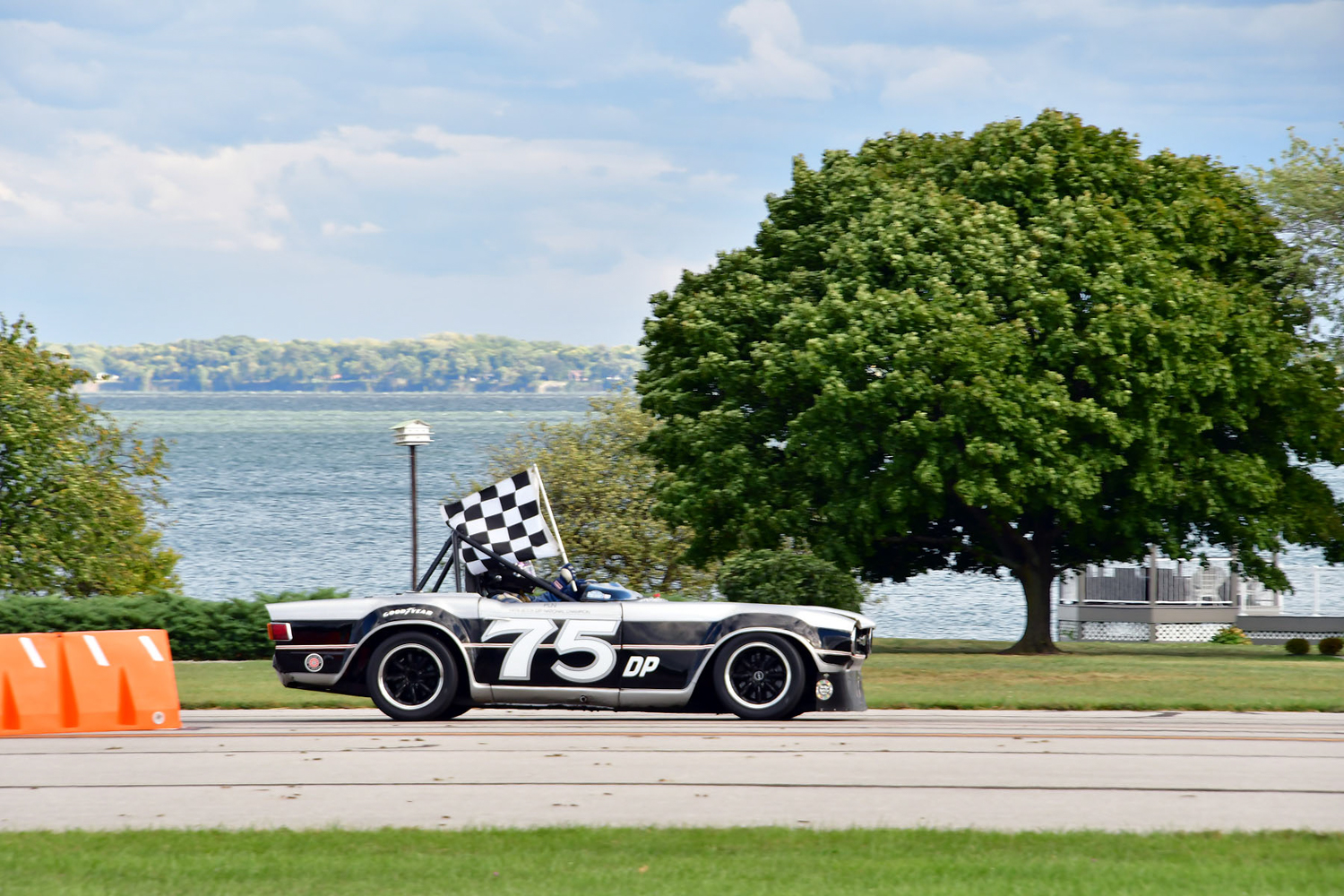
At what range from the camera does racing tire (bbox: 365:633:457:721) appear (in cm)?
1198

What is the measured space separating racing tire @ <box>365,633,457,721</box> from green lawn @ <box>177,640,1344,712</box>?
262cm

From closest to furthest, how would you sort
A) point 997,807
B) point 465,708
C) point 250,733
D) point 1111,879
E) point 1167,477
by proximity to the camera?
point 1111,879, point 997,807, point 250,733, point 465,708, point 1167,477

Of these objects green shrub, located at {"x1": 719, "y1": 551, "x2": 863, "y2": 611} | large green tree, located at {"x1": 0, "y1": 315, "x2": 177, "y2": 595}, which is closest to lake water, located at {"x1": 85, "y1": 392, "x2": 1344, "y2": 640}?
large green tree, located at {"x1": 0, "y1": 315, "x2": 177, "y2": 595}

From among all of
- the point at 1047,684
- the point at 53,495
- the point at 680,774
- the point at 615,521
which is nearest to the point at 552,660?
the point at 680,774

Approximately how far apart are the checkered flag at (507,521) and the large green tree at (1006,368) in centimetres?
1109

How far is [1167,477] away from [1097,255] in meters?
3.88

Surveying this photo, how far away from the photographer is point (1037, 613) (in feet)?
86.8

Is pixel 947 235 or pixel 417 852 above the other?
pixel 947 235

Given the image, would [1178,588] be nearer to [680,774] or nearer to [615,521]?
[615,521]

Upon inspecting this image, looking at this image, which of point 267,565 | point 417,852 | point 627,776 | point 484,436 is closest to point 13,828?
point 417,852

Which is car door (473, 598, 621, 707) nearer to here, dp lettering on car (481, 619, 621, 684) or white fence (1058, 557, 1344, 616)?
dp lettering on car (481, 619, 621, 684)

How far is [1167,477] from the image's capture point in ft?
78.6

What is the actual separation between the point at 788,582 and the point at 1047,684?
536cm

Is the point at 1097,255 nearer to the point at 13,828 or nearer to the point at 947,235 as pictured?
the point at 947,235
